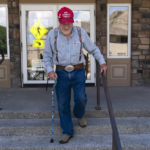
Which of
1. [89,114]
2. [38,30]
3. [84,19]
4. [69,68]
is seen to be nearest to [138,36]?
[84,19]

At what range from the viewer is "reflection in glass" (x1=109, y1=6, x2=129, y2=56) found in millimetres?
6391

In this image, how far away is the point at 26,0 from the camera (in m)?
6.21

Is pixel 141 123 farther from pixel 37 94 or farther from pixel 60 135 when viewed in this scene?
pixel 37 94

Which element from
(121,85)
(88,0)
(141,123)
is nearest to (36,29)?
(88,0)

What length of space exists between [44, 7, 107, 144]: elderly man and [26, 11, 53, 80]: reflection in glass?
125 inches

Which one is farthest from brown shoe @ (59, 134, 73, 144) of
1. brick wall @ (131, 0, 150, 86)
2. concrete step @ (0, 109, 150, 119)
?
brick wall @ (131, 0, 150, 86)

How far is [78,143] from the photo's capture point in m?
3.46

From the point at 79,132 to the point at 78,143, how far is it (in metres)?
0.33

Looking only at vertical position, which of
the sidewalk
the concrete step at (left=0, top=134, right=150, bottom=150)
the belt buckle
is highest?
the belt buckle

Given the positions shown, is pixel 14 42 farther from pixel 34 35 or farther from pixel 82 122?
pixel 82 122

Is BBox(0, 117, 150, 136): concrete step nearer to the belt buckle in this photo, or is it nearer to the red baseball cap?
the belt buckle

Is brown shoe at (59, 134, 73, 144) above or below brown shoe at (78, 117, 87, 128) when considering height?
below

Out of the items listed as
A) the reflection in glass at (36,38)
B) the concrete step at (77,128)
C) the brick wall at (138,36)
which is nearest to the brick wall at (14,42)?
the reflection in glass at (36,38)

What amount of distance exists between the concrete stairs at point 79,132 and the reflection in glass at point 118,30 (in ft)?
8.57
